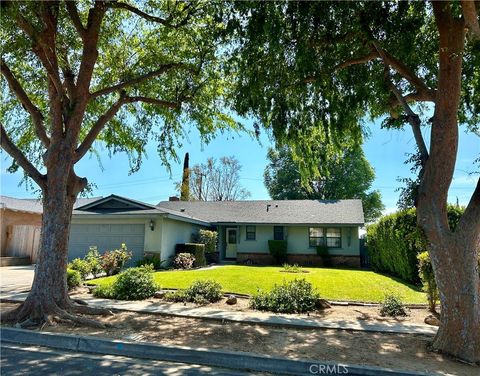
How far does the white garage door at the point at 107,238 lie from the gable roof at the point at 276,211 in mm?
3934

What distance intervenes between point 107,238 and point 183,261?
4.18m

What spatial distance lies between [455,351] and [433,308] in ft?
11.5

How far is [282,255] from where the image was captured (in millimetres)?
23188

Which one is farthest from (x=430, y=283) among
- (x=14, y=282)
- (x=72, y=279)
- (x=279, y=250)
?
(x=279, y=250)

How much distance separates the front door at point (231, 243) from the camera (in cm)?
2506

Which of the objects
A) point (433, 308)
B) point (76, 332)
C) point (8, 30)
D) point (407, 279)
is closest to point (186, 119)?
point (8, 30)

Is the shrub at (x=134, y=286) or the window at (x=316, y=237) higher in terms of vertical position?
the window at (x=316, y=237)

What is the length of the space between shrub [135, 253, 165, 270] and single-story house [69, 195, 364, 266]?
28cm

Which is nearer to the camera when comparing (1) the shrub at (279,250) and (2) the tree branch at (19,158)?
(2) the tree branch at (19,158)

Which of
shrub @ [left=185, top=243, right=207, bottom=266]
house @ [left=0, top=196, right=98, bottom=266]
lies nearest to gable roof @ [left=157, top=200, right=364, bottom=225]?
shrub @ [left=185, top=243, right=207, bottom=266]

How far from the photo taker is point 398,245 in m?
15.3

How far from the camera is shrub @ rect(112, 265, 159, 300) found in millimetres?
10273

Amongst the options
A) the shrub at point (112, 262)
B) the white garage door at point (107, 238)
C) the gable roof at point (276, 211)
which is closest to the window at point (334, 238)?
the gable roof at point (276, 211)

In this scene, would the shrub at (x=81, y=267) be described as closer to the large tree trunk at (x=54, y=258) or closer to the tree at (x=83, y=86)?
the tree at (x=83, y=86)
